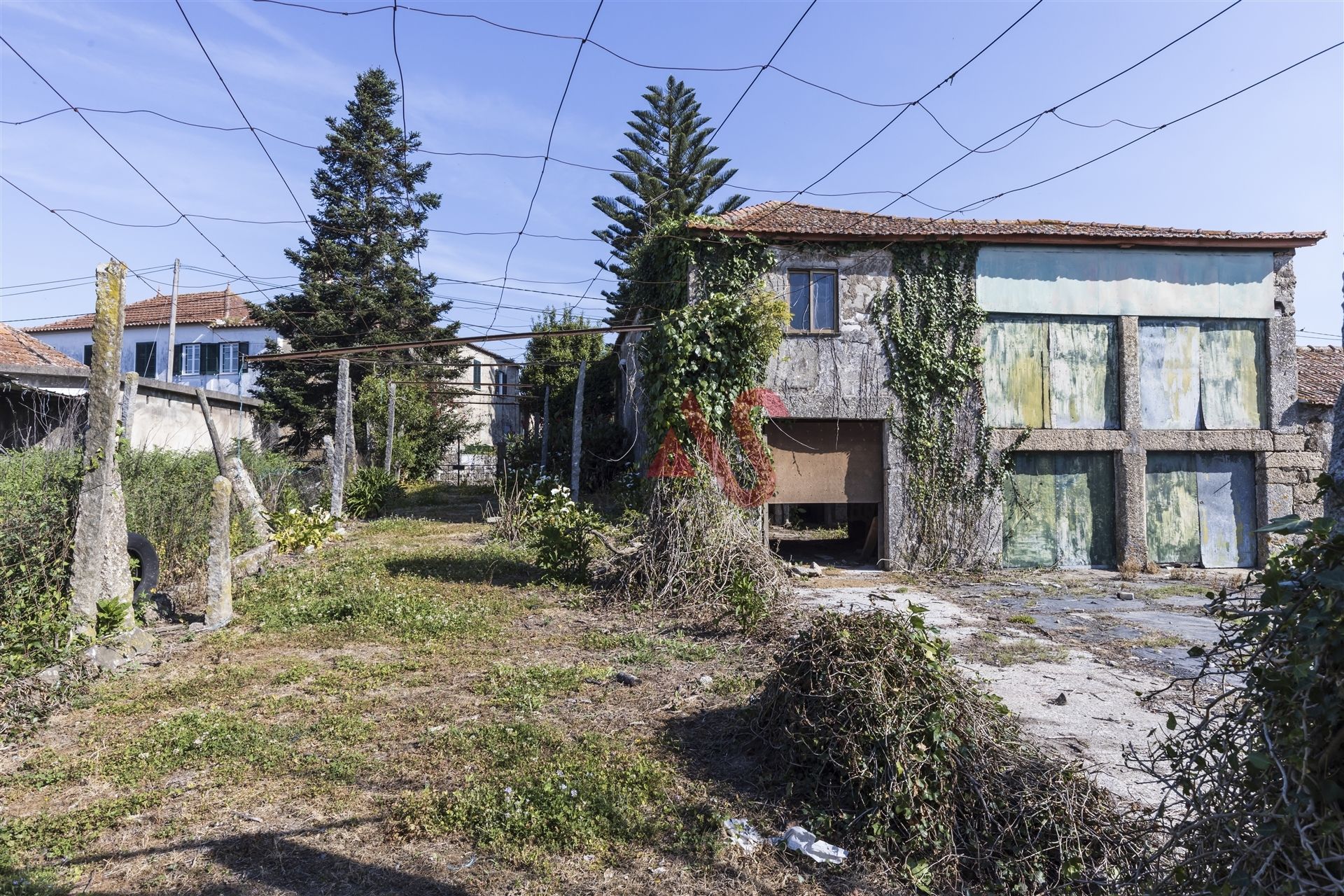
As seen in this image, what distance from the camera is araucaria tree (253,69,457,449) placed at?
90.5ft

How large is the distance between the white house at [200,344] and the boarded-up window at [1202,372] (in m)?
29.0

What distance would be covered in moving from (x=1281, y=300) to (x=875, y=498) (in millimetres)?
7586

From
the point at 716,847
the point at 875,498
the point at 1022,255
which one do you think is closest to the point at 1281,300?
the point at 1022,255

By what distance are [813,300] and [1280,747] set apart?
11.0 metres

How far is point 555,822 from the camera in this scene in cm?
381

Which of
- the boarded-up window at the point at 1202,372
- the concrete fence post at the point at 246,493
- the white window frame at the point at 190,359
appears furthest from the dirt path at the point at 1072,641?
the white window frame at the point at 190,359

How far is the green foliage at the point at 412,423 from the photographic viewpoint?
23031 mm

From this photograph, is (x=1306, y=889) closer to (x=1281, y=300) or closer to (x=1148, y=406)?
(x=1148, y=406)

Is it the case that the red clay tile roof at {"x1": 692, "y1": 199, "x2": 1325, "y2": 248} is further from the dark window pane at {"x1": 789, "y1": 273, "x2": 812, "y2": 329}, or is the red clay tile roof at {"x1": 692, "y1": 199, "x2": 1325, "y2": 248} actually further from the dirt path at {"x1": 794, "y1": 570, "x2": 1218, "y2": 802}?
the dirt path at {"x1": 794, "y1": 570, "x2": 1218, "y2": 802}

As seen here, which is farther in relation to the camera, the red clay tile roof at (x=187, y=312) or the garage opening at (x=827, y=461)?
the red clay tile roof at (x=187, y=312)

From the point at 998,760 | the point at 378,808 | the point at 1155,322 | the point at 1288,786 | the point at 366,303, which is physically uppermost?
the point at 366,303

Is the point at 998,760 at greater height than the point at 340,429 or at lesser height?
lesser

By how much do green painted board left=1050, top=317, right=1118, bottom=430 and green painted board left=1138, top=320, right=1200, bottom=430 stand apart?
20.6 inches

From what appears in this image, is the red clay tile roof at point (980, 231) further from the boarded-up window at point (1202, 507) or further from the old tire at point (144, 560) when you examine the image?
the old tire at point (144, 560)
